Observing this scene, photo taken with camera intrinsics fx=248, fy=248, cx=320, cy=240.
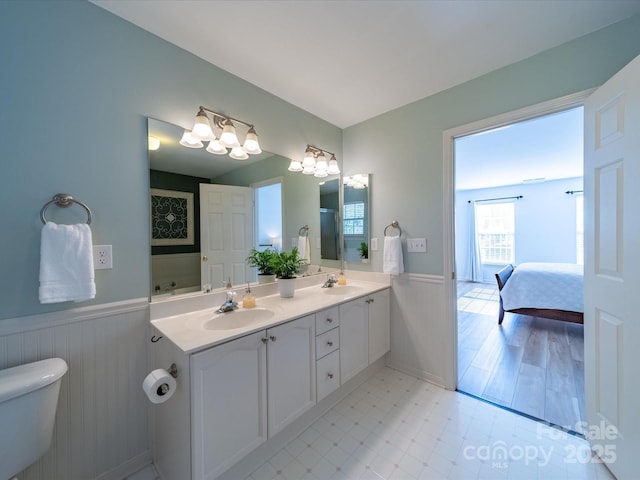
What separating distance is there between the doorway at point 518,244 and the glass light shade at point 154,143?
82.8 inches

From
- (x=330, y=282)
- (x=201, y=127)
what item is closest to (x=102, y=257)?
(x=201, y=127)

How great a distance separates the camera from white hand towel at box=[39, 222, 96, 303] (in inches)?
41.5

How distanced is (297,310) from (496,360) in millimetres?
2272

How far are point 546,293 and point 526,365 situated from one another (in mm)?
1331

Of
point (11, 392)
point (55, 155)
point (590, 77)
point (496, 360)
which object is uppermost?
point (590, 77)

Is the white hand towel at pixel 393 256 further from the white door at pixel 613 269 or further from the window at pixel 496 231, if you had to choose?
the window at pixel 496 231

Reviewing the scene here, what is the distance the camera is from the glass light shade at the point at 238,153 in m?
1.74

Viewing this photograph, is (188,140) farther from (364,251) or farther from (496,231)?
(496,231)

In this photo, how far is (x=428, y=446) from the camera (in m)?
1.47

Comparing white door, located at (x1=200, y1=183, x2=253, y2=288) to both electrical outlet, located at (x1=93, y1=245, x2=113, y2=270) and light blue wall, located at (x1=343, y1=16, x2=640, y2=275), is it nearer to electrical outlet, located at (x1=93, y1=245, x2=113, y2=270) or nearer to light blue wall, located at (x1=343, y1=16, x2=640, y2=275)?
electrical outlet, located at (x1=93, y1=245, x2=113, y2=270)

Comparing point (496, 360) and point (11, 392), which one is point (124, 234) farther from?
point (496, 360)

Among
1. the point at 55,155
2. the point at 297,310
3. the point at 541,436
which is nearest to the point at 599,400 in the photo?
the point at 541,436

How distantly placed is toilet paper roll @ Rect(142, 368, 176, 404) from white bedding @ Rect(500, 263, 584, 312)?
3988 millimetres

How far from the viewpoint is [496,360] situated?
2.49 metres
